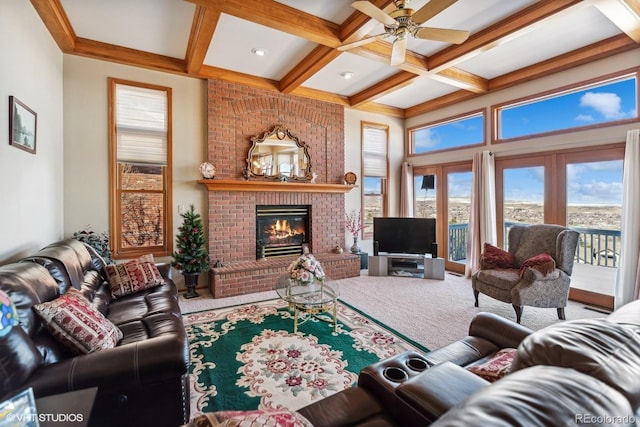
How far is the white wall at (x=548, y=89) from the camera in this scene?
350 cm

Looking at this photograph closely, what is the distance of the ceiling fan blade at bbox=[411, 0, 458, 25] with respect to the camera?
218 centimetres

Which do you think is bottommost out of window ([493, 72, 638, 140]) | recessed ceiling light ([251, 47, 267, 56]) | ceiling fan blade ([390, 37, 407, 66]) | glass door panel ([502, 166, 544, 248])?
glass door panel ([502, 166, 544, 248])

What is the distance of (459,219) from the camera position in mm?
5555

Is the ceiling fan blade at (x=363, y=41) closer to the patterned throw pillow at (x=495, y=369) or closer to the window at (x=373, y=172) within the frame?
the patterned throw pillow at (x=495, y=369)

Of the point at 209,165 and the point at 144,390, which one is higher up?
the point at 209,165

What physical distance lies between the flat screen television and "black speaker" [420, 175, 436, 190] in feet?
3.91

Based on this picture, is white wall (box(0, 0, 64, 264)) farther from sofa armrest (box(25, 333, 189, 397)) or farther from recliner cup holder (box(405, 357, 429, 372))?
recliner cup holder (box(405, 357, 429, 372))

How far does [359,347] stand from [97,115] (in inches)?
165

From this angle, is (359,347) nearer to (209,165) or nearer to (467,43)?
(209,165)

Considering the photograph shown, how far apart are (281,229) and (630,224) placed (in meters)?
4.55

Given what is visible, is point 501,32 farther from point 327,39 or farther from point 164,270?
point 164,270

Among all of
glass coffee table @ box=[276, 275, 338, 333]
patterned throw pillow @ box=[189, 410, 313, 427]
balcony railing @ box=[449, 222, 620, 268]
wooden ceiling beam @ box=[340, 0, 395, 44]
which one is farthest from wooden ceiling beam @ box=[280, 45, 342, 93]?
balcony railing @ box=[449, 222, 620, 268]

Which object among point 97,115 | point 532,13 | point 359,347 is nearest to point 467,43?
point 532,13

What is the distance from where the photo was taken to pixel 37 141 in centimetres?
280
